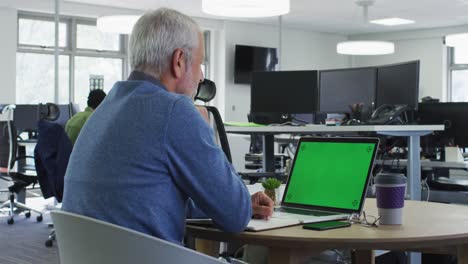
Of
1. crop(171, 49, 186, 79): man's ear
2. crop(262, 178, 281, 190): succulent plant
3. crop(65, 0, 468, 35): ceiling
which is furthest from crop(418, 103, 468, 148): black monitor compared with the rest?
crop(65, 0, 468, 35): ceiling

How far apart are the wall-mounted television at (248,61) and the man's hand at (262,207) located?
1051cm

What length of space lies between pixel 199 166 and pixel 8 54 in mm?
9016

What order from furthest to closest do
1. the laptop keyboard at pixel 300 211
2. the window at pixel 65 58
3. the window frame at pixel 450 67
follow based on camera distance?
1. the window frame at pixel 450 67
2. the window at pixel 65 58
3. the laptop keyboard at pixel 300 211

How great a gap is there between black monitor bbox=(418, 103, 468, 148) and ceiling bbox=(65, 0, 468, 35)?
5340mm

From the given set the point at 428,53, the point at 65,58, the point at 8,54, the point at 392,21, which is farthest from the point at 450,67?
the point at 8,54

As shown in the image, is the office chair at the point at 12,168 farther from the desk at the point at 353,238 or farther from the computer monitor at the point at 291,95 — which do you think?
the desk at the point at 353,238

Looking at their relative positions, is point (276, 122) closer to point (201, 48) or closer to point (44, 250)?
point (44, 250)

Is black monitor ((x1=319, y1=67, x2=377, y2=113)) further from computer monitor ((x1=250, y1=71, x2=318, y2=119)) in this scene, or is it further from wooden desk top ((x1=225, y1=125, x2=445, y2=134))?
wooden desk top ((x1=225, y1=125, x2=445, y2=134))

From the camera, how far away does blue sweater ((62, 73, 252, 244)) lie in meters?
1.46

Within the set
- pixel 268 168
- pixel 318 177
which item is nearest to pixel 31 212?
pixel 268 168

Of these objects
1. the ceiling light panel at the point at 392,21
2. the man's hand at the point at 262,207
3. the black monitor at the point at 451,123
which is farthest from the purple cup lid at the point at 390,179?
the ceiling light panel at the point at 392,21

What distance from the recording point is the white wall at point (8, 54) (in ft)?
31.8

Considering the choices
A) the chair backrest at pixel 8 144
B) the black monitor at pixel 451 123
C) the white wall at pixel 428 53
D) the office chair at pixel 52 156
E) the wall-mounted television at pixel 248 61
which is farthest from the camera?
the white wall at pixel 428 53

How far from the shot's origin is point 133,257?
52.2 inches
